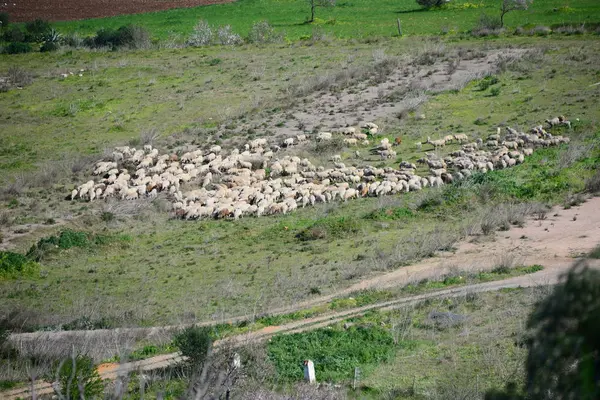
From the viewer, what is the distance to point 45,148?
3603cm

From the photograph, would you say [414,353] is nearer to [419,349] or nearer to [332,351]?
[419,349]

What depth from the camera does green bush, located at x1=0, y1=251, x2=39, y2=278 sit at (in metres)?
22.5

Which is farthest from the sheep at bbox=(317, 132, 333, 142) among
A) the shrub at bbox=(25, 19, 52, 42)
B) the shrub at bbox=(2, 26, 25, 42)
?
the shrub at bbox=(2, 26, 25, 42)

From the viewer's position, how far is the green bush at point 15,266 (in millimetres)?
22547

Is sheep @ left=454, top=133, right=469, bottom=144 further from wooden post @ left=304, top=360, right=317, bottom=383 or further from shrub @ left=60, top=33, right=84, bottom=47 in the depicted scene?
shrub @ left=60, top=33, right=84, bottom=47

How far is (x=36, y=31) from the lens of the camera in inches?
2643

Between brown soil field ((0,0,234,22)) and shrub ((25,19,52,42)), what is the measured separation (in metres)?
12.5

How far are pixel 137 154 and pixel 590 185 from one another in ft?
55.8

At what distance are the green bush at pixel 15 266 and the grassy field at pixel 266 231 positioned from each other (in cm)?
39

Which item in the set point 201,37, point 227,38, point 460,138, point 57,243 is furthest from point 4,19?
point 57,243

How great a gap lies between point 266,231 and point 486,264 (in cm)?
789

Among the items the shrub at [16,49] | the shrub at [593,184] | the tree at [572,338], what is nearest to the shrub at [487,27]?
the shrub at [593,184]

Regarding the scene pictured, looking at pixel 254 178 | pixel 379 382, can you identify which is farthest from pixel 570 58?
pixel 379 382

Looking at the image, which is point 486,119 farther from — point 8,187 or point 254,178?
point 8,187
